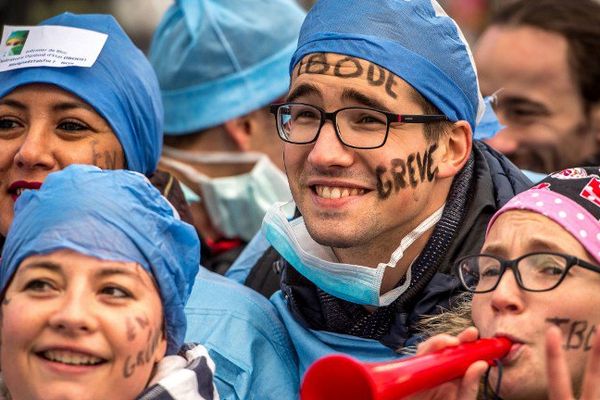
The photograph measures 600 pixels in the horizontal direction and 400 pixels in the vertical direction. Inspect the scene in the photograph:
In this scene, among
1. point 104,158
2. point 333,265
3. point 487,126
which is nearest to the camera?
A: point 333,265

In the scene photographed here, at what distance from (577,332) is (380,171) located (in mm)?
1075

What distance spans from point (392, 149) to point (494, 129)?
3.09 ft

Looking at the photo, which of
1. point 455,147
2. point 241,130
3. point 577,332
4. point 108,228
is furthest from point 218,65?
point 577,332

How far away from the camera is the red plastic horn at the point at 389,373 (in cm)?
327

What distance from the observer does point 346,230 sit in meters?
4.29

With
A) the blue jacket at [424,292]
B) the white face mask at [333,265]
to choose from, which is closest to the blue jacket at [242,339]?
the blue jacket at [424,292]

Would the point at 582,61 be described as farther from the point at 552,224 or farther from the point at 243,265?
the point at 552,224

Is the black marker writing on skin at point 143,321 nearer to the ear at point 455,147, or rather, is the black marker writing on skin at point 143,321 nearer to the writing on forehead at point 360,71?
the writing on forehead at point 360,71

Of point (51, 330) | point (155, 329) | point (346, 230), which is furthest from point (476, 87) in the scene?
point (51, 330)

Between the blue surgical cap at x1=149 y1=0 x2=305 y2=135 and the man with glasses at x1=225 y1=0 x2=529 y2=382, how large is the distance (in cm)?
222

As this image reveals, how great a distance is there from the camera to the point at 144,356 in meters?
3.60

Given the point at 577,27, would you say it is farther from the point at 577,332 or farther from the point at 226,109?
the point at 577,332

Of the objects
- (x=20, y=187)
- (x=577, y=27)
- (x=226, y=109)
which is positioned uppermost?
(x=20, y=187)

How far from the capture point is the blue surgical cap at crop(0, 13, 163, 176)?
15.5 feet
